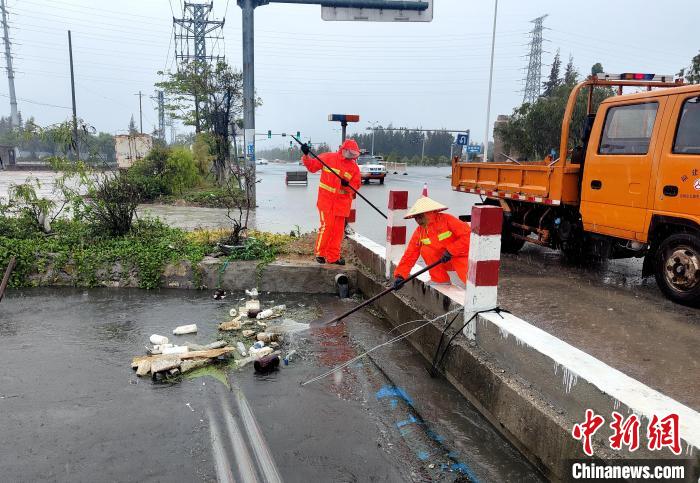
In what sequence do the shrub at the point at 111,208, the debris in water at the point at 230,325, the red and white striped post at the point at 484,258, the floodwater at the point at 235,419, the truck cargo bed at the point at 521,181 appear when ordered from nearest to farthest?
the floodwater at the point at 235,419, the red and white striped post at the point at 484,258, the debris in water at the point at 230,325, the truck cargo bed at the point at 521,181, the shrub at the point at 111,208

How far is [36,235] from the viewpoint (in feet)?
23.0

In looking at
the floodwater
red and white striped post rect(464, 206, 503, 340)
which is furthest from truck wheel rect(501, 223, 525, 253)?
red and white striped post rect(464, 206, 503, 340)

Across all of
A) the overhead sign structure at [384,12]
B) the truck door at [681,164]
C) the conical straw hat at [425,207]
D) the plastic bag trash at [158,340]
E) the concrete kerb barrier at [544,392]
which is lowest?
the plastic bag trash at [158,340]

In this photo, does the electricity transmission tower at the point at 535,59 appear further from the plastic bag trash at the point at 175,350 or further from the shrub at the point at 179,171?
the plastic bag trash at the point at 175,350

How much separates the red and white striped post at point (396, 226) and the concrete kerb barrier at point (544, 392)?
1.54 meters

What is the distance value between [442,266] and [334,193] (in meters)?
2.30

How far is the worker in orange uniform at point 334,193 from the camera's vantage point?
6590 mm

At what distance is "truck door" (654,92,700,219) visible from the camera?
4.61 meters

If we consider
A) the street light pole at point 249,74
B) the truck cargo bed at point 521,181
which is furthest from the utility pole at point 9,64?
the truck cargo bed at point 521,181

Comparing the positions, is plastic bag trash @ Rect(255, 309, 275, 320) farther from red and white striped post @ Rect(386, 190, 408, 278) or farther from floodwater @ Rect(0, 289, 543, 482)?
red and white striped post @ Rect(386, 190, 408, 278)

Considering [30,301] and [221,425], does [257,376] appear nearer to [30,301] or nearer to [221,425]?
[221,425]

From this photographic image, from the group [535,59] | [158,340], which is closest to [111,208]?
[158,340]

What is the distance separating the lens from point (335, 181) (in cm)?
658

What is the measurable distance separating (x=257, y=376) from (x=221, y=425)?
766 millimetres
